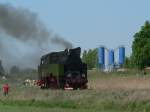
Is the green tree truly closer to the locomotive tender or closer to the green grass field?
the locomotive tender

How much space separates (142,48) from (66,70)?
6659cm

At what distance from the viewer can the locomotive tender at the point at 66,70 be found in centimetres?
5044

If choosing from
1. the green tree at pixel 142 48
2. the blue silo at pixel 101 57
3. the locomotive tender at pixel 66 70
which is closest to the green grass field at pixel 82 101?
the locomotive tender at pixel 66 70

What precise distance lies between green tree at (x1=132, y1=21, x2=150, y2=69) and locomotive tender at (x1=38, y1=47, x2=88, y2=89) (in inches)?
2445

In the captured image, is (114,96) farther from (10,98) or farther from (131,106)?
(10,98)

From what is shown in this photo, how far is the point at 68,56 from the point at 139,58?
63.4m

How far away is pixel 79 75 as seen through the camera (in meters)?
50.8

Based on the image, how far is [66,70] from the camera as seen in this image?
5066 centimetres

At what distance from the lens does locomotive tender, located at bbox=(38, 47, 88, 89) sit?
5044 cm

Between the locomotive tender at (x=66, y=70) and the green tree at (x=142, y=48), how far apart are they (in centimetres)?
6211

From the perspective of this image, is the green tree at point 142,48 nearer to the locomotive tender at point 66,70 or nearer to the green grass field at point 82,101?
the locomotive tender at point 66,70

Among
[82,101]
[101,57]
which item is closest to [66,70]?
[82,101]

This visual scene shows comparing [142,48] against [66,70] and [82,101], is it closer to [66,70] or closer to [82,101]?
[66,70]

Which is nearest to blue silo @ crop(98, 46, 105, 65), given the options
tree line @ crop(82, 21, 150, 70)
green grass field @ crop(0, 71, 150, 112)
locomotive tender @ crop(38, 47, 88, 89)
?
tree line @ crop(82, 21, 150, 70)
